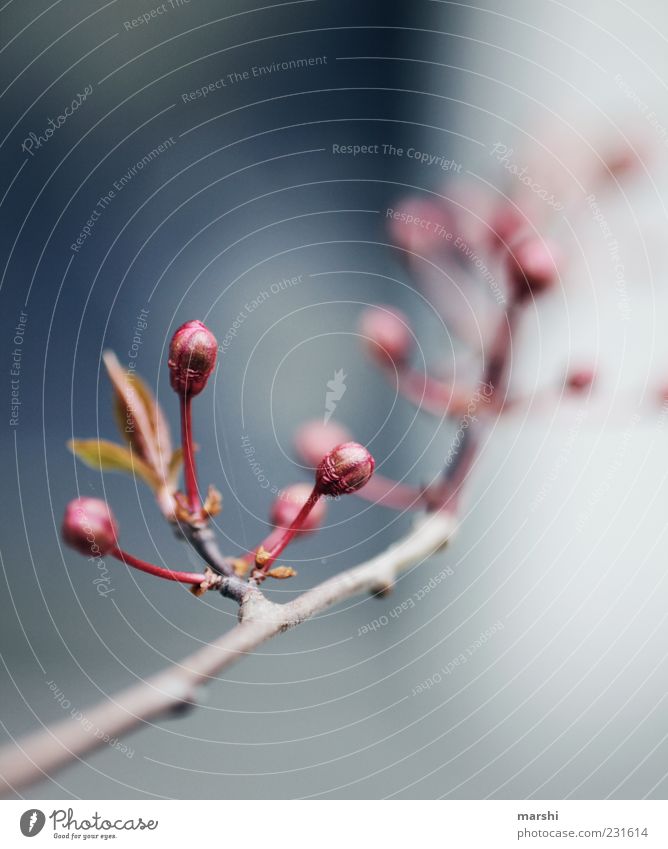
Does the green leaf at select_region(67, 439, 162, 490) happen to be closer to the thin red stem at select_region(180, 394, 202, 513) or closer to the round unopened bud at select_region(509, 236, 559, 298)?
the thin red stem at select_region(180, 394, 202, 513)

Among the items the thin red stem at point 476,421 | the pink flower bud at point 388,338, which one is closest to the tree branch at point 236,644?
the thin red stem at point 476,421

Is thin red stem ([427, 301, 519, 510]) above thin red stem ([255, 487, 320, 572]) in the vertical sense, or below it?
above

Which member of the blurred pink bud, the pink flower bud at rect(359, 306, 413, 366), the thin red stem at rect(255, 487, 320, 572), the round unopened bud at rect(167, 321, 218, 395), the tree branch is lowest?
Result: the tree branch

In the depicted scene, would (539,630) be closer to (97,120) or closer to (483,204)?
(483,204)

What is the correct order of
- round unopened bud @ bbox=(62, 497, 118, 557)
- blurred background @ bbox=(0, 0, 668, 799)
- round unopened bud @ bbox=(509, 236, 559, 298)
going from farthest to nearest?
blurred background @ bbox=(0, 0, 668, 799), round unopened bud @ bbox=(509, 236, 559, 298), round unopened bud @ bbox=(62, 497, 118, 557)

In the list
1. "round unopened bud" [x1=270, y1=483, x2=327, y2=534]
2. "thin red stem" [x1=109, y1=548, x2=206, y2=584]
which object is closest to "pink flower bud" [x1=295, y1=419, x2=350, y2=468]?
"round unopened bud" [x1=270, y1=483, x2=327, y2=534]

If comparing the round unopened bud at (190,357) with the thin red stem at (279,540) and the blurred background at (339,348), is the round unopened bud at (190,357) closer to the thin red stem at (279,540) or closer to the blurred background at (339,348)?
the thin red stem at (279,540)

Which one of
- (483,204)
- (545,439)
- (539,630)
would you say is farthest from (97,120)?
(539,630)
